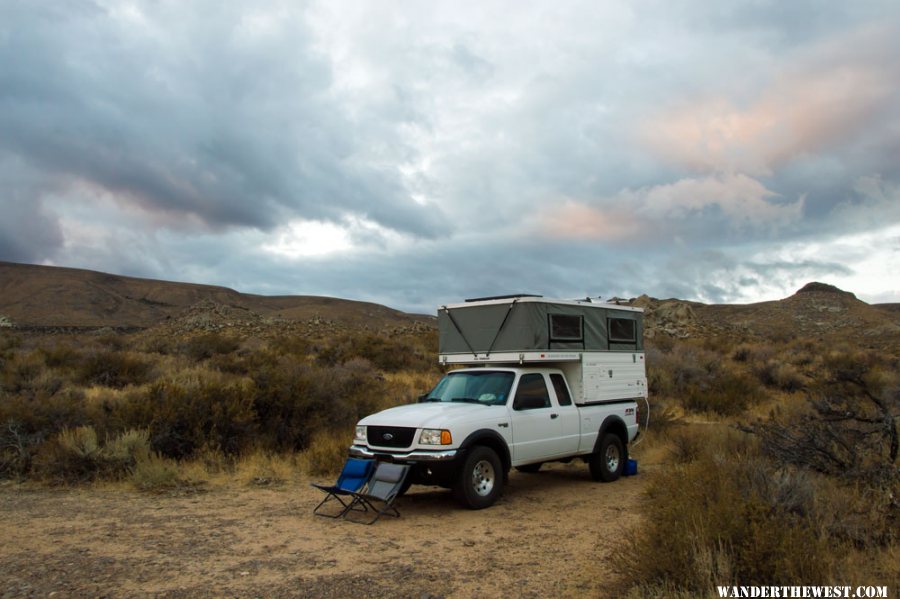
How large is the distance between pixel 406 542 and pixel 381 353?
18986 mm

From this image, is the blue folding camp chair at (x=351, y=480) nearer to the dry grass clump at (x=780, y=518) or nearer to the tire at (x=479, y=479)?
the tire at (x=479, y=479)

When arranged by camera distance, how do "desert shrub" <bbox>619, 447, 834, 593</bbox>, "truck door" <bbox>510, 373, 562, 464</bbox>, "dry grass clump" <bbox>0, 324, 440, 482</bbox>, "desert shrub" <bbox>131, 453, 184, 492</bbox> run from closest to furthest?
"desert shrub" <bbox>619, 447, 834, 593</bbox> → "truck door" <bbox>510, 373, 562, 464</bbox> → "desert shrub" <bbox>131, 453, 184, 492</bbox> → "dry grass clump" <bbox>0, 324, 440, 482</bbox>

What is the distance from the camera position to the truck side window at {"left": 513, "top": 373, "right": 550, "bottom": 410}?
30.0 feet

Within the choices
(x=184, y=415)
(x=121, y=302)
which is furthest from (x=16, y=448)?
(x=121, y=302)

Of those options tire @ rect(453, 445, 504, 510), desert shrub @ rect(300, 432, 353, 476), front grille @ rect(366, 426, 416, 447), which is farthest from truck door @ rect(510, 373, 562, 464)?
desert shrub @ rect(300, 432, 353, 476)

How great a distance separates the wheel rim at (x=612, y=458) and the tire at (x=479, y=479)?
8.41ft

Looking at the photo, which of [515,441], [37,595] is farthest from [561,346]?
[37,595]

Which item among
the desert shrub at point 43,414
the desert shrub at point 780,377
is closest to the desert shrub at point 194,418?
the desert shrub at point 43,414

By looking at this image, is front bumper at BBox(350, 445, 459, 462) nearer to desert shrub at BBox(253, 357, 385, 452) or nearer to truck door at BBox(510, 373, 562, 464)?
truck door at BBox(510, 373, 562, 464)

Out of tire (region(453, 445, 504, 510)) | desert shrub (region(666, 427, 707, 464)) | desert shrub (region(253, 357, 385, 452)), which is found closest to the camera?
tire (region(453, 445, 504, 510))

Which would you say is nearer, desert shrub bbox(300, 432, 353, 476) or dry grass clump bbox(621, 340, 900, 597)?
dry grass clump bbox(621, 340, 900, 597)

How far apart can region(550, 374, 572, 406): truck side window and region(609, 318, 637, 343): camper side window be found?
5.01 feet

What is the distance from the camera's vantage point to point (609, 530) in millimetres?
7277

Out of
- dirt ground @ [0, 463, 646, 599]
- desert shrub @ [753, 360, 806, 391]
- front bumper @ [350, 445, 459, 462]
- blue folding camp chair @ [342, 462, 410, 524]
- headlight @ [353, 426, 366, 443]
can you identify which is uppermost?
desert shrub @ [753, 360, 806, 391]
